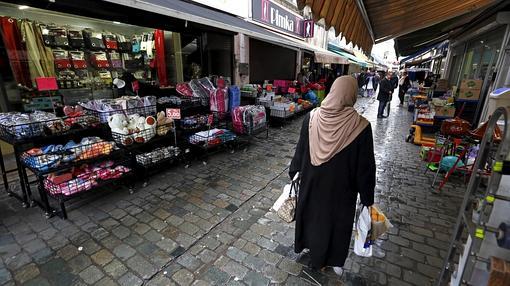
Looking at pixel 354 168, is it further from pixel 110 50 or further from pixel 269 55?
pixel 269 55

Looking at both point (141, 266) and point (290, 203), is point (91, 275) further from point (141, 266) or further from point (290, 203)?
point (290, 203)

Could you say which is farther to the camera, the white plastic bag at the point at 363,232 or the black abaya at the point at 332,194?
the white plastic bag at the point at 363,232

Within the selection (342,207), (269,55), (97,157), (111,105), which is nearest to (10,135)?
(97,157)

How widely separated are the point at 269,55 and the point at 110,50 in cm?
659

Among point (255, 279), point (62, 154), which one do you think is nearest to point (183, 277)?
point (255, 279)

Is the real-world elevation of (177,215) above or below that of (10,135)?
below

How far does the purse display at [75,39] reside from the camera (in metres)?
5.56

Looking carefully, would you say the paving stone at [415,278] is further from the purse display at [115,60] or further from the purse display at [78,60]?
the purse display at [115,60]

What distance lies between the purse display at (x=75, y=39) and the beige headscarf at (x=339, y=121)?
6.29 metres

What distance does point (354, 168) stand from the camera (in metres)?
2.13

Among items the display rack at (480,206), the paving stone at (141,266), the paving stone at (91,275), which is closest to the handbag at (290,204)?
the display rack at (480,206)

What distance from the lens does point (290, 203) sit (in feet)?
8.46

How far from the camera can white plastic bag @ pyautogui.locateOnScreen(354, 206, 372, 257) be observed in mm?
2359

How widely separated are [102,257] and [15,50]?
4566 millimetres
